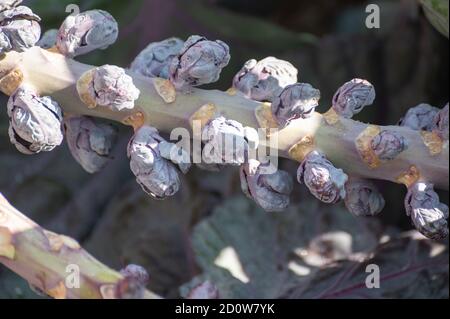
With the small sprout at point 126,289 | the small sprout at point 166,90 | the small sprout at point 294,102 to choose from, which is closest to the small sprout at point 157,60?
the small sprout at point 166,90

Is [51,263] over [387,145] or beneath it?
beneath

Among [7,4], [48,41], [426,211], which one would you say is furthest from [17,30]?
[426,211]

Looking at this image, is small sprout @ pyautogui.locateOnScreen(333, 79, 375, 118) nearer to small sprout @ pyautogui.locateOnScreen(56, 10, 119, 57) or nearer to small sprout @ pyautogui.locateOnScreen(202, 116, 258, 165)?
small sprout @ pyautogui.locateOnScreen(202, 116, 258, 165)

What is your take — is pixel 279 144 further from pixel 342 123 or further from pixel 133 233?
pixel 133 233

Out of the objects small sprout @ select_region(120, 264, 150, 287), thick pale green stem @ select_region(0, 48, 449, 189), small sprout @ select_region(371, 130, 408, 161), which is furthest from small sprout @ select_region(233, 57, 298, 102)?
small sprout @ select_region(120, 264, 150, 287)

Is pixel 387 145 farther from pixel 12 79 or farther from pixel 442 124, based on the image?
pixel 12 79
